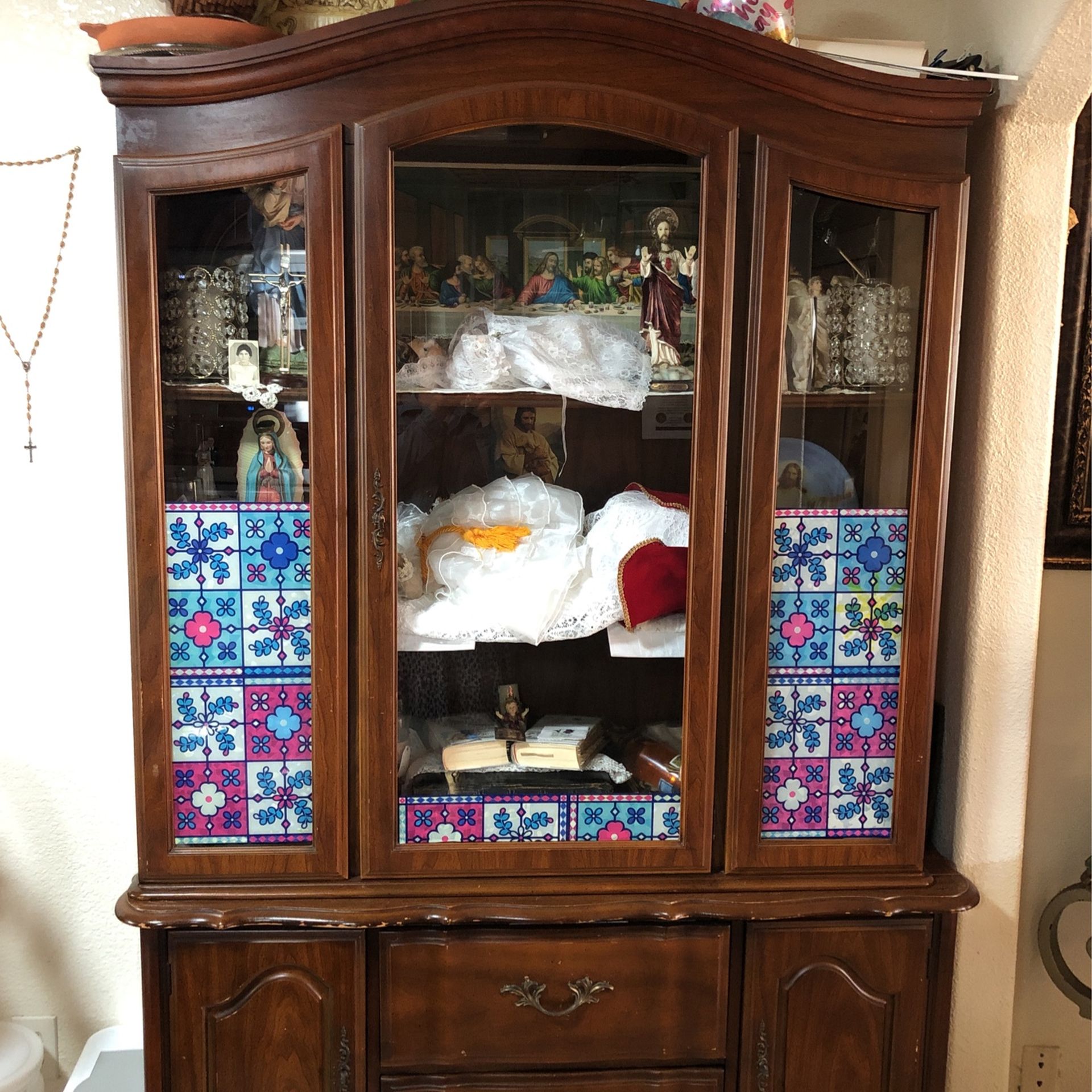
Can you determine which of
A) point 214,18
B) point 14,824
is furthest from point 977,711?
point 14,824

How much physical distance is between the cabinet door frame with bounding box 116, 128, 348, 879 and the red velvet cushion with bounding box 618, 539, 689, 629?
1.47ft

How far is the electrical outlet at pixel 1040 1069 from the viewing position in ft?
7.03

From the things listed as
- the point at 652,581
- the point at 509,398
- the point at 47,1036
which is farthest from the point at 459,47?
the point at 47,1036

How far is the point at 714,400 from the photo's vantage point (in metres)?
1.57

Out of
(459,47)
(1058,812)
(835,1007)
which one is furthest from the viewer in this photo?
(1058,812)

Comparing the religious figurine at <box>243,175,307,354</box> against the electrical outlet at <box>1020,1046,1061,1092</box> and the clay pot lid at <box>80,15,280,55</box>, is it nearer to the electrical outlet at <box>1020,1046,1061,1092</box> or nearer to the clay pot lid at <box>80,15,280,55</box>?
the clay pot lid at <box>80,15,280,55</box>

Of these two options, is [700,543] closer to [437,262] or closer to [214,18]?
[437,262]

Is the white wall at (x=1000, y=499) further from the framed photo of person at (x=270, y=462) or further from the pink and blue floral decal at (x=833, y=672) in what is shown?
the framed photo of person at (x=270, y=462)

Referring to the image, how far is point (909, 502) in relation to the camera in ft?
5.37

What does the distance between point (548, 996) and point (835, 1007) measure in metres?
0.48

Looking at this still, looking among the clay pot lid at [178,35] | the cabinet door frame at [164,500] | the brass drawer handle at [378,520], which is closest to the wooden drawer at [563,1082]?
the cabinet door frame at [164,500]

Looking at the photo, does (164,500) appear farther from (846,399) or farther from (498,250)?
(846,399)

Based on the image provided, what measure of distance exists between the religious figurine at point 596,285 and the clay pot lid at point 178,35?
0.60m

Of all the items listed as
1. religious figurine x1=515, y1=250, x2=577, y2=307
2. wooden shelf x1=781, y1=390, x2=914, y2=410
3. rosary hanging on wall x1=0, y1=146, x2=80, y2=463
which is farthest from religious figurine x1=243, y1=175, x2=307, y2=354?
wooden shelf x1=781, y1=390, x2=914, y2=410
